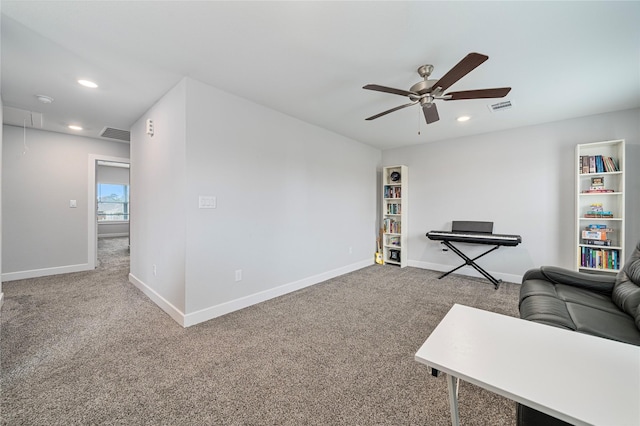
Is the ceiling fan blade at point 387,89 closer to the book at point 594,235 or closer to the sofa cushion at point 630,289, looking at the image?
the sofa cushion at point 630,289

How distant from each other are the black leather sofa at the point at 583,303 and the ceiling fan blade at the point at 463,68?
1.58 m

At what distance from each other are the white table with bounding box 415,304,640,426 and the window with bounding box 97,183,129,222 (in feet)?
35.5

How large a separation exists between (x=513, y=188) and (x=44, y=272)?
24.1 ft

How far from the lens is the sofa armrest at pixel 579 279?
196cm

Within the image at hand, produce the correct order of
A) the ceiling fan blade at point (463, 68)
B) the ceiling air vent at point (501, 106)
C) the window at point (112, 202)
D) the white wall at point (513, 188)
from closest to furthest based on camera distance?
1. the ceiling fan blade at point (463, 68)
2. the ceiling air vent at point (501, 106)
3. the white wall at point (513, 188)
4. the window at point (112, 202)

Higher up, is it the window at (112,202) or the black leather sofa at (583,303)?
the window at (112,202)

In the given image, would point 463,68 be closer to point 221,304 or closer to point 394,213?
point 221,304

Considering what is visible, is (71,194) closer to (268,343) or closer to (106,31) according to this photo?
(106,31)

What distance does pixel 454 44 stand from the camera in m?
1.86

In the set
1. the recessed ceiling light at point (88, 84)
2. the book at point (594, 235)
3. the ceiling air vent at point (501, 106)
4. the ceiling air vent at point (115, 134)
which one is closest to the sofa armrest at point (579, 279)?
the book at point (594, 235)

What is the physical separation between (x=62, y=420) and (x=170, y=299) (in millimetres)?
1312

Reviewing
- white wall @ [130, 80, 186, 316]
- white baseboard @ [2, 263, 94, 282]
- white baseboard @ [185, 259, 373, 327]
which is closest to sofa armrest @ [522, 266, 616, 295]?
white baseboard @ [185, 259, 373, 327]

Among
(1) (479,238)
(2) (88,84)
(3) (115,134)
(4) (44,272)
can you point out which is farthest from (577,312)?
(4) (44,272)

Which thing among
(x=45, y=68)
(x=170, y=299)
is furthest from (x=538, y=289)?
(x=45, y=68)
